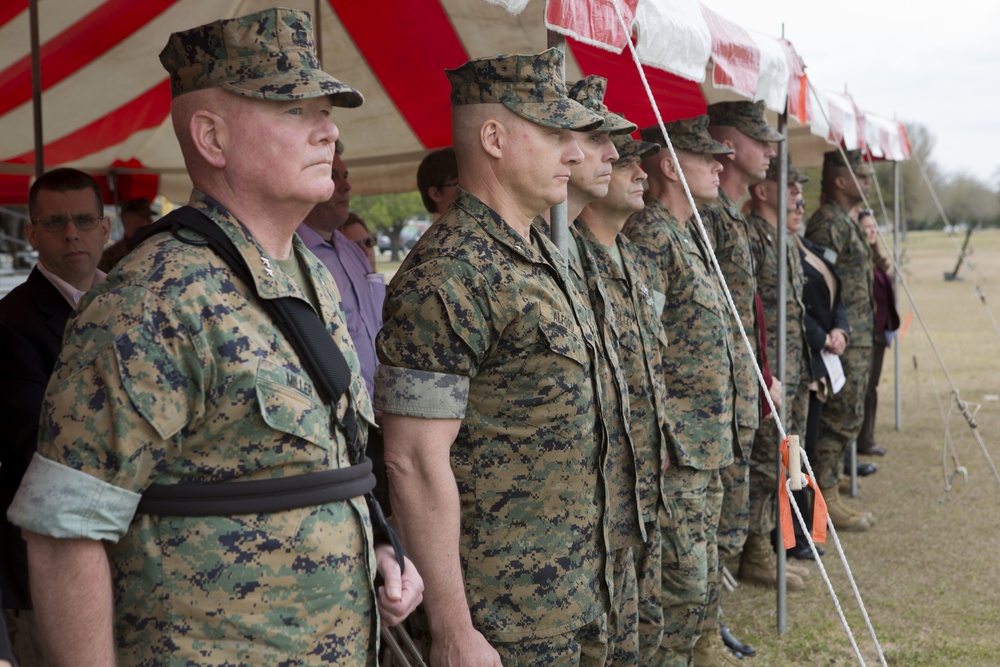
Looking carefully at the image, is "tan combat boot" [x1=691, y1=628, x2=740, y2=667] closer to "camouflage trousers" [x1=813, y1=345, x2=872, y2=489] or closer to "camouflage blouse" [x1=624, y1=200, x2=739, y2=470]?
"camouflage blouse" [x1=624, y1=200, x2=739, y2=470]

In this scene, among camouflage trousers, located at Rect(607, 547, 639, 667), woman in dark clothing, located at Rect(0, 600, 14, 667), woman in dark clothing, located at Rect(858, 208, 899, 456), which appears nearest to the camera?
woman in dark clothing, located at Rect(0, 600, 14, 667)

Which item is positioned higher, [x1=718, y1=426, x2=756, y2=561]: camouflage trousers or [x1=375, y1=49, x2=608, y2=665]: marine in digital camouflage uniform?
[x1=375, y1=49, x2=608, y2=665]: marine in digital camouflage uniform

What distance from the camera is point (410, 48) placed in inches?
208

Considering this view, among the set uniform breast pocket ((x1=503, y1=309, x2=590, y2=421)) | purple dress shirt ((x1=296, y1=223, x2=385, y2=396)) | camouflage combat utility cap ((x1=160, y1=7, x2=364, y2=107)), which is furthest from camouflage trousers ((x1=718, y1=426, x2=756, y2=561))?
camouflage combat utility cap ((x1=160, y1=7, x2=364, y2=107))

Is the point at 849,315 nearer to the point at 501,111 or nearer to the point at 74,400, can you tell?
the point at 501,111

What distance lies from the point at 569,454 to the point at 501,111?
830mm

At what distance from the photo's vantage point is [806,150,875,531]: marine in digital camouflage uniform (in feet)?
20.4

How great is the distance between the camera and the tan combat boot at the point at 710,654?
3932 mm

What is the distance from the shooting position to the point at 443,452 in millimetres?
2158

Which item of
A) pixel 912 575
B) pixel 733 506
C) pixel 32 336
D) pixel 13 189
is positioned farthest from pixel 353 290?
pixel 13 189

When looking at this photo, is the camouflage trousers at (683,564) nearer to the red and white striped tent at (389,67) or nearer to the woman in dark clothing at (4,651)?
the red and white striped tent at (389,67)

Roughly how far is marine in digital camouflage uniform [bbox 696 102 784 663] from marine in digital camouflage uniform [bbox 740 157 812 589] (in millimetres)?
328

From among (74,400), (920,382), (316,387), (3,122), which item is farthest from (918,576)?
(920,382)

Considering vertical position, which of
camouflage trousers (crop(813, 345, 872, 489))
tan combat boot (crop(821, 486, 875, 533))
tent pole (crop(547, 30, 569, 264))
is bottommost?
tan combat boot (crop(821, 486, 875, 533))
